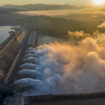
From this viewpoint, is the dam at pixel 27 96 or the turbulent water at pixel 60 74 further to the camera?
the turbulent water at pixel 60 74

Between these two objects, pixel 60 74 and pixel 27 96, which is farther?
pixel 60 74

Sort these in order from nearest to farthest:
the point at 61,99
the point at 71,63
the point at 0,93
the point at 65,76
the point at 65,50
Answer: the point at 61,99, the point at 0,93, the point at 65,76, the point at 71,63, the point at 65,50

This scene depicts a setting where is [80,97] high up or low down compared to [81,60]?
down

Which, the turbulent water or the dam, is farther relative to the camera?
the turbulent water

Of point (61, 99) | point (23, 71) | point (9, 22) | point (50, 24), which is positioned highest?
point (9, 22)

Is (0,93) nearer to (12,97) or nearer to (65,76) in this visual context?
(12,97)

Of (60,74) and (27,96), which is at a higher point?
(60,74)

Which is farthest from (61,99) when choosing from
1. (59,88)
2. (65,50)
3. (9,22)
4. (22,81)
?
(9,22)

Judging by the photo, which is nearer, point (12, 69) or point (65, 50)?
point (12, 69)
